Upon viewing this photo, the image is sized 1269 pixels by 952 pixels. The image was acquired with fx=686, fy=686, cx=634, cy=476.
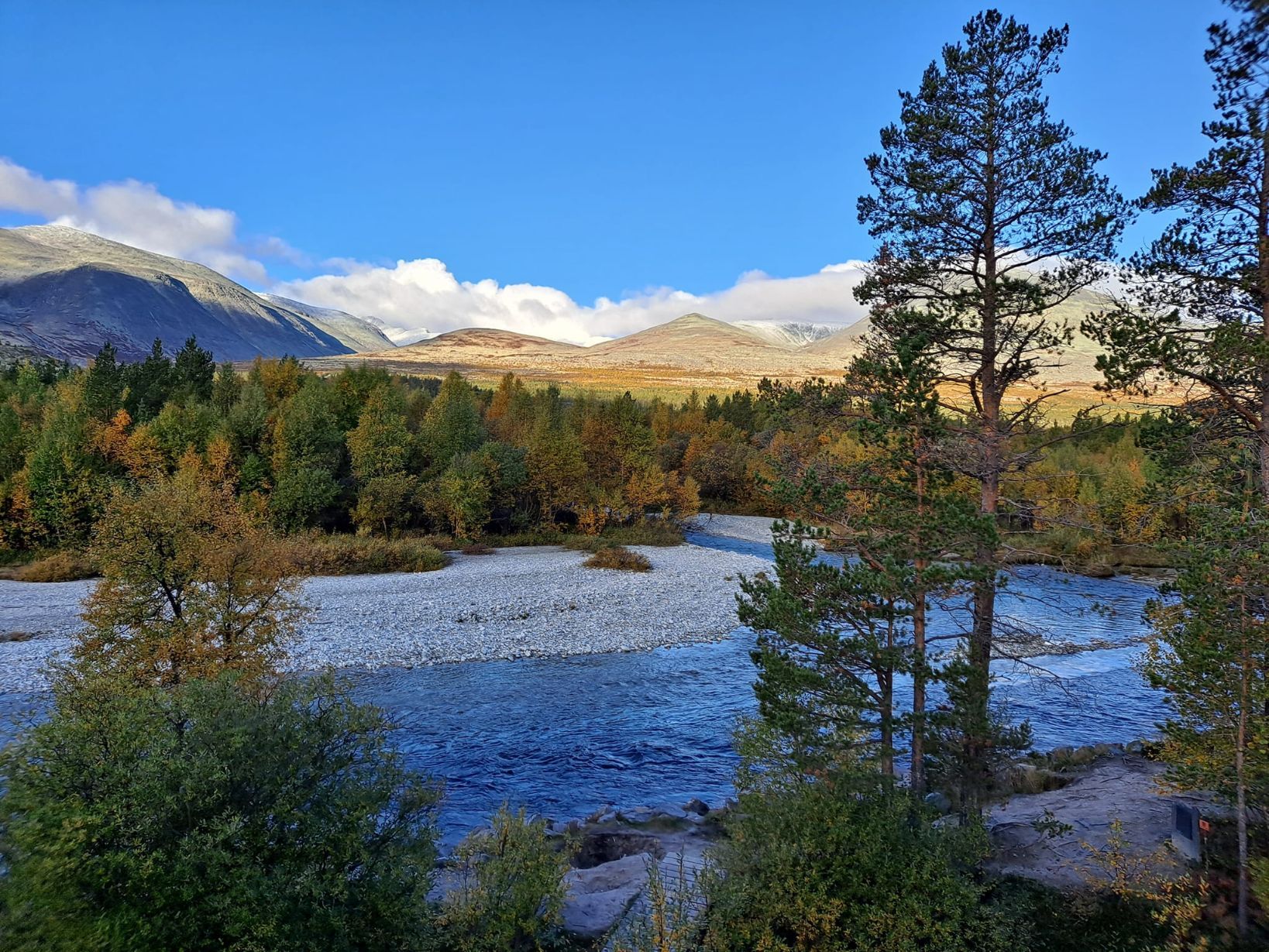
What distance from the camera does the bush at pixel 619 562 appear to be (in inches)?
1913

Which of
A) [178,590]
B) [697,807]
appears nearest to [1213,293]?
[697,807]

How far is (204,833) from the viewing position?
27.5ft

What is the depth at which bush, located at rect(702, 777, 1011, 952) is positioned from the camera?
963 cm

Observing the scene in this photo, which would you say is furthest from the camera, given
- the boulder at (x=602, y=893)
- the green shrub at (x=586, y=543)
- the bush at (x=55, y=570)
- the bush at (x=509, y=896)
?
the green shrub at (x=586, y=543)

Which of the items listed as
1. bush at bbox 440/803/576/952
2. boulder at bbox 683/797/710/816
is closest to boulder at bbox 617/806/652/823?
boulder at bbox 683/797/710/816

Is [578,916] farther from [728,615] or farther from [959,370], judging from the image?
[728,615]

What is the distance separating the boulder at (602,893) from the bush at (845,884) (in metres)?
1.77

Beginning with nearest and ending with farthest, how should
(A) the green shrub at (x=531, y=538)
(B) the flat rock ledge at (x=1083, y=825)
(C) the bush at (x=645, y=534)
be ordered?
(B) the flat rock ledge at (x=1083, y=825) < (A) the green shrub at (x=531, y=538) < (C) the bush at (x=645, y=534)

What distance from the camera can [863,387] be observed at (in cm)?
1323

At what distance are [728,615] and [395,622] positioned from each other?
1687cm

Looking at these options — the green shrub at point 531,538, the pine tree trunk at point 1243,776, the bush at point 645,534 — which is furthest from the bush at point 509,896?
the green shrub at point 531,538

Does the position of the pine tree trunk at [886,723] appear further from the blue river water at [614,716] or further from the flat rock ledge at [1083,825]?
the blue river water at [614,716]

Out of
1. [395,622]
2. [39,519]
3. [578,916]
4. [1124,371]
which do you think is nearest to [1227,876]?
[1124,371]

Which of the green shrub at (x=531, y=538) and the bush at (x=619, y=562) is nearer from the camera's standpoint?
the bush at (x=619, y=562)
